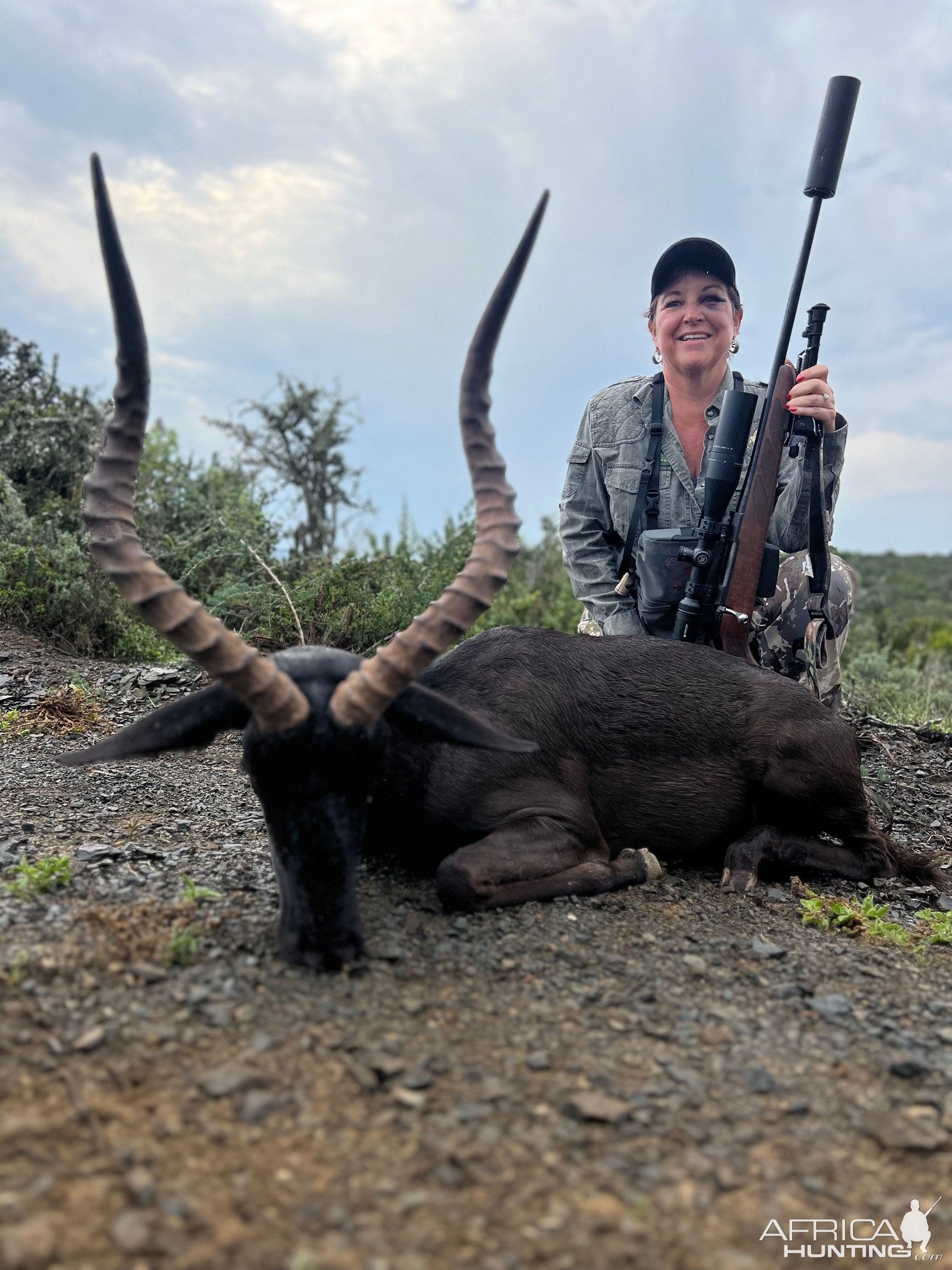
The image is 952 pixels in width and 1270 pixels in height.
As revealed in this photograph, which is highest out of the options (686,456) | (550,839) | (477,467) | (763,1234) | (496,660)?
(686,456)

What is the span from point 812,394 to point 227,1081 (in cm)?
531

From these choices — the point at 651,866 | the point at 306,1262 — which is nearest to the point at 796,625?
the point at 651,866

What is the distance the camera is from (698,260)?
718 centimetres

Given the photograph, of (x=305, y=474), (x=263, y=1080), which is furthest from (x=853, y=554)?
(x=263, y=1080)

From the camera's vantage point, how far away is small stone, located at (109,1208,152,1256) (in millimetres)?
2043

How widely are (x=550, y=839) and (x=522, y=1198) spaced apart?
2.19 meters

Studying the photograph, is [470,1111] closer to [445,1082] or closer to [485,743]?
[445,1082]

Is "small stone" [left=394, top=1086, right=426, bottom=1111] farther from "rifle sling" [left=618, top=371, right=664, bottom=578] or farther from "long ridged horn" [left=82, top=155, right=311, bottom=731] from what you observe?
"rifle sling" [left=618, top=371, right=664, bottom=578]

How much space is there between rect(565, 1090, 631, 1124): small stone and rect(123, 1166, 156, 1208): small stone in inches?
42.8

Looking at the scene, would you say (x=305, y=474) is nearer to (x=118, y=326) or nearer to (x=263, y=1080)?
(x=118, y=326)

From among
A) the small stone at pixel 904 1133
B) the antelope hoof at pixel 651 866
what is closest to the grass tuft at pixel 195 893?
the antelope hoof at pixel 651 866

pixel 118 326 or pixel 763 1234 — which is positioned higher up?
pixel 118 326

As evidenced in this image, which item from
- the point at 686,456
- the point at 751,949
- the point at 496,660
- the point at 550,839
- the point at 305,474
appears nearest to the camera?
the point at 751,949

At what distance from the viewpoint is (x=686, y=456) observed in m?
7.28
